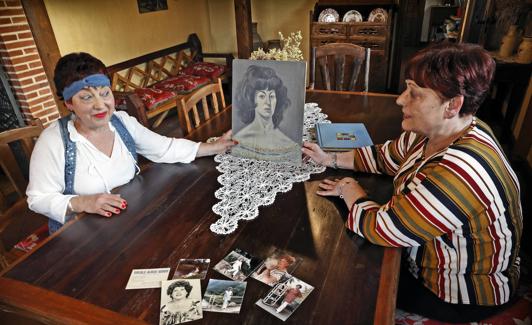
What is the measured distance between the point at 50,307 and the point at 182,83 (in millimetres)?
3779

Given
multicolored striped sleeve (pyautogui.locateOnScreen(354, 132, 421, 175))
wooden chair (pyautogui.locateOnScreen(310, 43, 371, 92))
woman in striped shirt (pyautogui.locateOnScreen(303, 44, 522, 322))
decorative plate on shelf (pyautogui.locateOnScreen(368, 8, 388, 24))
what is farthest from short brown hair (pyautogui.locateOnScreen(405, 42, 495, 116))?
decorative plate on shelf (pyautogui.locateOnScreen(368, 8, 388, 24))

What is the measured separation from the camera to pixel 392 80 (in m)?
4.73

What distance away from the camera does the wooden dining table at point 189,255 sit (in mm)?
844

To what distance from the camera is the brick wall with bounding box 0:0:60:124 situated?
288cm

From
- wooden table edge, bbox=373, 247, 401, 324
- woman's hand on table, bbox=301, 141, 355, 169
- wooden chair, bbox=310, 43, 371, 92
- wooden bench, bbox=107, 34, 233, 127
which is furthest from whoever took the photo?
wooden bench, bbox=107, 34, 233, 127

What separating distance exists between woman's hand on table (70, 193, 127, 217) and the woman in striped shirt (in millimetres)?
805

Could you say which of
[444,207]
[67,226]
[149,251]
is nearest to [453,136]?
[444,207]

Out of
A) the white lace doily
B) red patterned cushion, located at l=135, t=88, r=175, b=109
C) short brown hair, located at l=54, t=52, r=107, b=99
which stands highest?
short brown hair, located at l=54, t=52, r=107, b=99

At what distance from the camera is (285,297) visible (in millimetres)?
863

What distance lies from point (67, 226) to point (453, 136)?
4.29 feet

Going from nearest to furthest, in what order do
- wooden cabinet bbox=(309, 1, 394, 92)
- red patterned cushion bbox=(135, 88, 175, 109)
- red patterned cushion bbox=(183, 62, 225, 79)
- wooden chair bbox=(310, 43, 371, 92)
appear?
wooden chair bbox=(310, 43, 371, 92), red patterned cushion bbox=(135, 88, 175, 109), wooden cabinet bbox=(309, 1, 394, 92), red patterned cushion bbox=(183, 62, 225, 79)

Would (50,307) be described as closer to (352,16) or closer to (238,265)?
(238,265)

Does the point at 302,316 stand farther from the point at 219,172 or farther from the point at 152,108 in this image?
the point at 152,108

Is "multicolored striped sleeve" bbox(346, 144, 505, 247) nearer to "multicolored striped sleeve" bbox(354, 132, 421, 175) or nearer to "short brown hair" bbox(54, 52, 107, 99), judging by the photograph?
"multicolored striped sleeve" bbox(354, 132, 421, 175)
